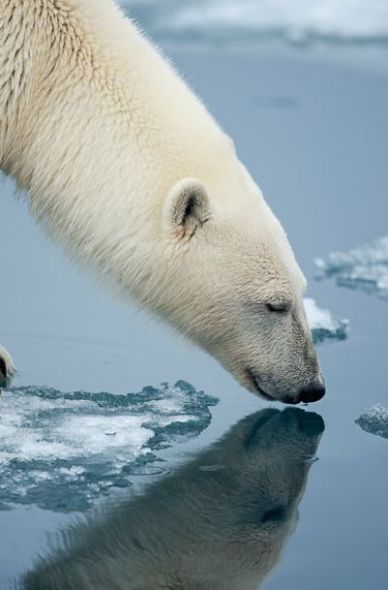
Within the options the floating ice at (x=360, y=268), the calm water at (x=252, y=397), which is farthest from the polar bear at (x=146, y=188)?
the floating ice at (x=360, y=268)

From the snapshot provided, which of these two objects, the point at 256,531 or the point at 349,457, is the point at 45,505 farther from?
the point at 349,457

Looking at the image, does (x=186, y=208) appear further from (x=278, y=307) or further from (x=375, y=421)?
(x=375, y=421)

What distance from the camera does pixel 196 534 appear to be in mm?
3494

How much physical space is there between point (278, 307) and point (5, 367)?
110 cm

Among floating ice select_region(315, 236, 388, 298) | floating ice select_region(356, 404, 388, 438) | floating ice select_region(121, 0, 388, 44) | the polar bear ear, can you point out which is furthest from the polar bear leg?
floating ice select_region(121, 0, 388, 44)

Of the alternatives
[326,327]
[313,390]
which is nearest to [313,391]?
[313,390]

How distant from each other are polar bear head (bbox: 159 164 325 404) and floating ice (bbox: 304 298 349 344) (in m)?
1.01

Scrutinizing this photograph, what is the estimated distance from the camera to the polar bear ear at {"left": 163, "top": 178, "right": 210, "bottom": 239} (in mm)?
3803

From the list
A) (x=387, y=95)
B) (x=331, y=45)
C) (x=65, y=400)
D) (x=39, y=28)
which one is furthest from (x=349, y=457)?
(x=331, y=45)

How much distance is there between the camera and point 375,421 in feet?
14.4

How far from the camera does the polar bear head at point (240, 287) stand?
3.93 meters

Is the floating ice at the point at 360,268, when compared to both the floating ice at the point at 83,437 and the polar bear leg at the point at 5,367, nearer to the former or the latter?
the floating ice at the point at 83,437

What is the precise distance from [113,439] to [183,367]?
37.2 inches

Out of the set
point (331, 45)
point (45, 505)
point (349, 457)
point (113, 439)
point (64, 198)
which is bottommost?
point (45, 505)
